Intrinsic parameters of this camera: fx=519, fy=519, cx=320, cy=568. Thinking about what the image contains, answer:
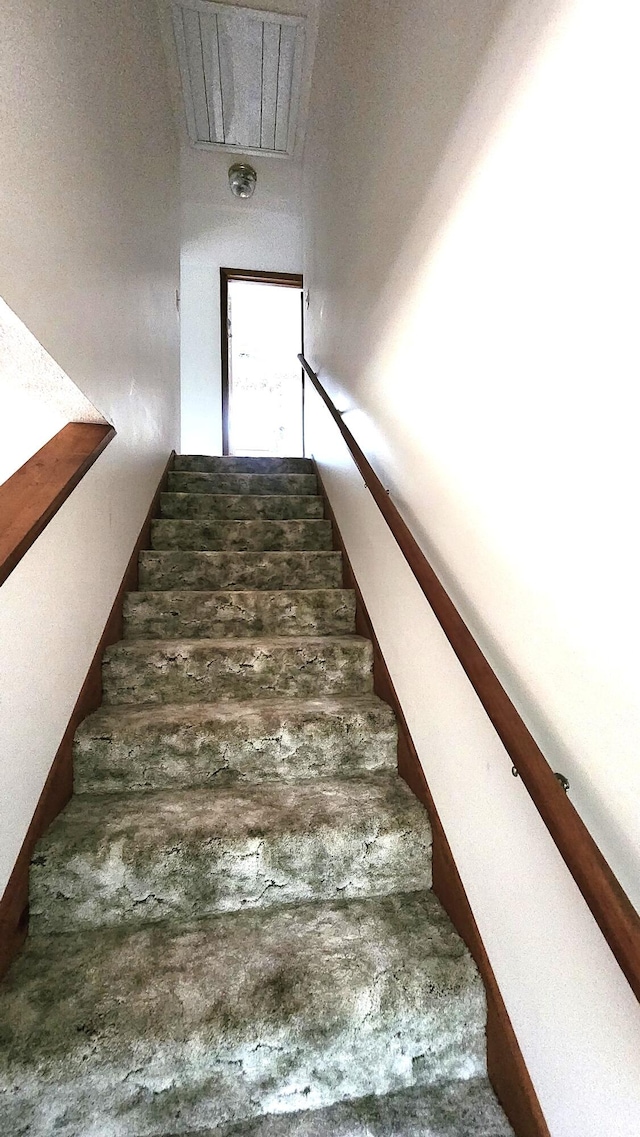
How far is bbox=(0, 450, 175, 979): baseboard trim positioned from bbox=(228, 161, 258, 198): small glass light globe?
3.13m

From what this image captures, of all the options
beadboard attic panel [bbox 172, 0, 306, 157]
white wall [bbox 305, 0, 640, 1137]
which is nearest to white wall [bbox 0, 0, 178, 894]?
beadboard attic panel [bbox 172, 0, 306, 157]

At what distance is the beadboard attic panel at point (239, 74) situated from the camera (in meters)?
2.39

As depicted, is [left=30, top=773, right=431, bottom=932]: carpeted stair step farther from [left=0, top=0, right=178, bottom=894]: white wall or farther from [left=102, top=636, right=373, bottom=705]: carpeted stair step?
[left=102, top=636, right=373, bottom=705]: carpeted stair step

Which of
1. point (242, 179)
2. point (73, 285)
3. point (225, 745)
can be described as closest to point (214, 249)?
point (242, 179)

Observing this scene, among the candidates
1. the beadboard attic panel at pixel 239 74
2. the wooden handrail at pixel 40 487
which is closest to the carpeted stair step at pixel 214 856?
the wooden handrail at pixel 40 487

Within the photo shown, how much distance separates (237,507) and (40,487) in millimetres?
1615

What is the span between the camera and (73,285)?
48.0 inches

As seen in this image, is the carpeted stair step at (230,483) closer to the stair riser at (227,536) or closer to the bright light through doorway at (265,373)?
the stair riser at (227,536)

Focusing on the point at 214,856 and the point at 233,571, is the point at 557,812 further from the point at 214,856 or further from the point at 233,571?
the point at 233,571

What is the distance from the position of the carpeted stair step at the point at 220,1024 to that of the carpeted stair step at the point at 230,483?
2178 mm

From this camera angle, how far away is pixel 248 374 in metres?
5.29

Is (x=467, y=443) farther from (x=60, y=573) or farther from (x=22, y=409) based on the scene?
(x=22, y=409)

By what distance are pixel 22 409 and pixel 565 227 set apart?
131 cm

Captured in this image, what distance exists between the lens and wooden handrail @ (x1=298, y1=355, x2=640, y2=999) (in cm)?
61
